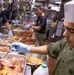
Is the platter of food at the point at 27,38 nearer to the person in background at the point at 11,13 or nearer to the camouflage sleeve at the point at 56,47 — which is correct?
the camouflage sleeve at the point at 56,47

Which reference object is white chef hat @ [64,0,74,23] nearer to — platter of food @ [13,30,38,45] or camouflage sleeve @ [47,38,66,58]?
camouflage sleeve @ [47,38,66,58]

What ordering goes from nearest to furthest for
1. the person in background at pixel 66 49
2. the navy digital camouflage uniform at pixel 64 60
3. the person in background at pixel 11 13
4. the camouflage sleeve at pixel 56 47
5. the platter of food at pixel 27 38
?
the person in background at pixel 66 49, the navy digital camouflage uniform at pixel 64 60, the camouflage sleeve at pixel 56 47, the platter of food at pixel 27 38, the person in background at pixel 11 13

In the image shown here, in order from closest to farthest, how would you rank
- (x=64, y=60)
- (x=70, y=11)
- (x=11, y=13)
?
1. (x=70, y=11)
2. (x=64, y=60)
3. (x=11, y=13)

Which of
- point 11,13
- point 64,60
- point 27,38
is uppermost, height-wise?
point 11,13

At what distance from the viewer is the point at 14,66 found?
253cm

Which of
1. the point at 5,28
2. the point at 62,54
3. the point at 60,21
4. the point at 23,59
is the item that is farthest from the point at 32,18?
the point at 62,54

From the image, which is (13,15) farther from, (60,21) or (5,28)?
(60,21)

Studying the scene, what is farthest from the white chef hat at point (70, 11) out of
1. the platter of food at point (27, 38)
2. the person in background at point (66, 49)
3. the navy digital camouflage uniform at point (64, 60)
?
the platter of food at point (27, 38)

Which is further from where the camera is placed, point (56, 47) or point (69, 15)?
point (56, 47)

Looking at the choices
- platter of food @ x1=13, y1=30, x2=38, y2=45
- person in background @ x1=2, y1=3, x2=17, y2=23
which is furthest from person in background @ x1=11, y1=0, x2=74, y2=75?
person in background @ x1=2, y1=3, x2=17, y2=23

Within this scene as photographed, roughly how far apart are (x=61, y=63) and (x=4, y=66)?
81cm

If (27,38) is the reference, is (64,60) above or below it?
above

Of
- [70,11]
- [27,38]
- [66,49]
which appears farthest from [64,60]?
[27,38]

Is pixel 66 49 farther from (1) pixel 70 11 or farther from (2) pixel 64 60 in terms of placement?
(1) pixel 70 11
